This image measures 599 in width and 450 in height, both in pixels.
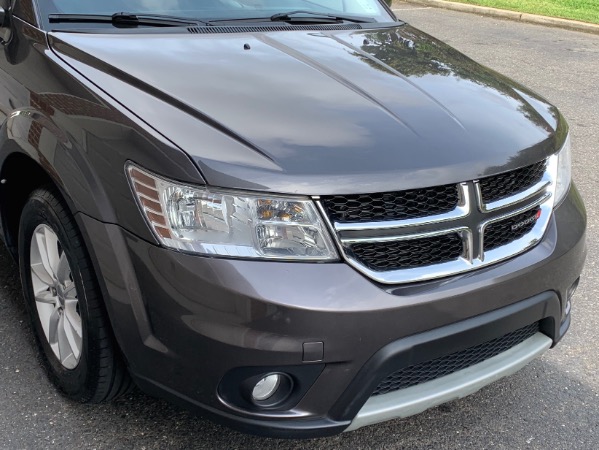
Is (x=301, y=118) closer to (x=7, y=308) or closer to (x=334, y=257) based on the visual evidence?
(x=334, y=257)

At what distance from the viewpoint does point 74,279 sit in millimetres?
2232

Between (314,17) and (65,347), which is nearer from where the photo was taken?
(65,347)

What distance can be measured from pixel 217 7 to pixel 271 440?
179 cm

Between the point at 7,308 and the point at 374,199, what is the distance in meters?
2.00

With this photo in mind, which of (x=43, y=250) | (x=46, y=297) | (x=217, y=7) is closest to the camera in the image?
(x=43, y=250)

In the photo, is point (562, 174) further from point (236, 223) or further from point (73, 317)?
point (73, 317)

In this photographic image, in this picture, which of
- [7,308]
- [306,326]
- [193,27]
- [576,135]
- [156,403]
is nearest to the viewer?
[306,326]

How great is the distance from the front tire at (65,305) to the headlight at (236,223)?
409 mm

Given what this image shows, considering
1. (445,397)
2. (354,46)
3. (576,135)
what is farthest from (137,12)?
(576,135)

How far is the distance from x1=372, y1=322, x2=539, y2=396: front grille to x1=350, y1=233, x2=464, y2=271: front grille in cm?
30

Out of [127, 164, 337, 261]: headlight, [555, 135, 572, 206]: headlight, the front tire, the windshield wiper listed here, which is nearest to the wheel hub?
the front tire

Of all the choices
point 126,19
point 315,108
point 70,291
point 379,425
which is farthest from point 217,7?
point 379,425

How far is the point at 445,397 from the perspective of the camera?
2.18m

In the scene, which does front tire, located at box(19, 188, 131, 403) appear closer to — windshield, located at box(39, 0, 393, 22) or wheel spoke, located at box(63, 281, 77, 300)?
wheel spoke, located at box(63, 281, 77, 300)
